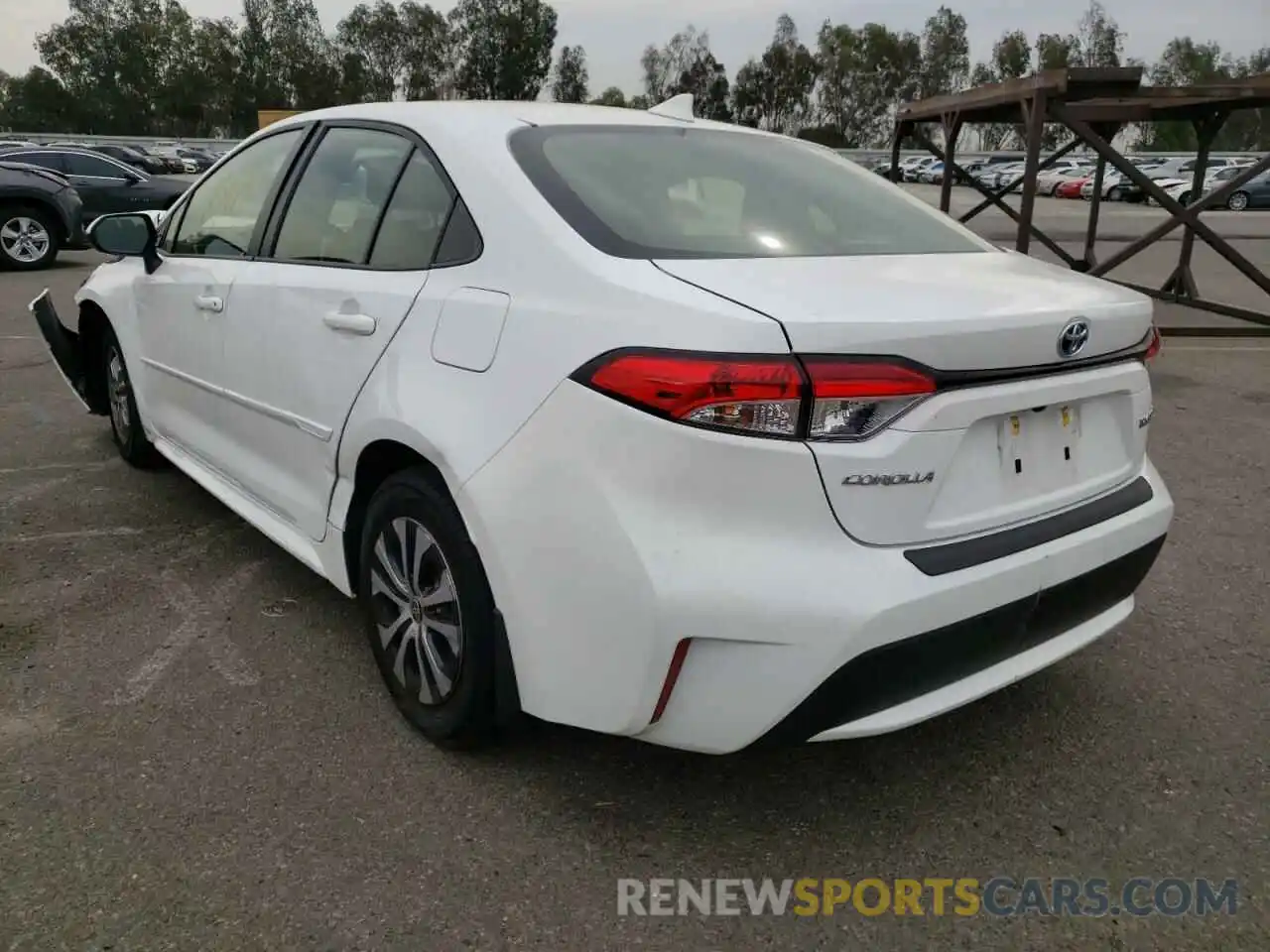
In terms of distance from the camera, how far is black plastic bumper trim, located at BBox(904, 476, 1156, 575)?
79.2 inches

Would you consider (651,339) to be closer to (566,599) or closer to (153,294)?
(566,599)

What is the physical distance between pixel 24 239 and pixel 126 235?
36.1 feet

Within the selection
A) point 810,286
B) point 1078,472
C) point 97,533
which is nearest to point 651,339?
point 810,286

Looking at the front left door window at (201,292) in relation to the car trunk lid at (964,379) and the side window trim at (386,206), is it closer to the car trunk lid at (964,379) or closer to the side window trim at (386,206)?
the side window trim at (386,206)


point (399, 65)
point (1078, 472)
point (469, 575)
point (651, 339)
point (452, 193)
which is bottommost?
point (469, 575)

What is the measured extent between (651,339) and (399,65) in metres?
110

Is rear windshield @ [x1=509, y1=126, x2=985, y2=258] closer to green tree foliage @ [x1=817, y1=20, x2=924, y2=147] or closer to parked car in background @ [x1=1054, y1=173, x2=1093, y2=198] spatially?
parked car in background @ [x1=1054, y1=173, x2=1093, y2=198]

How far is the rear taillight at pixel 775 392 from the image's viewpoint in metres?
1.86

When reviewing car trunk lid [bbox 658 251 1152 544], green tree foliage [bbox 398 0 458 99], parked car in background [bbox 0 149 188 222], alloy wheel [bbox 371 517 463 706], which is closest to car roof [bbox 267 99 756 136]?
car trunk lid [bbox 658 251 1152 544]

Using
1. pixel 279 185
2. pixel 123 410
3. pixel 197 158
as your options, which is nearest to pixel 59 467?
pixel 123 410

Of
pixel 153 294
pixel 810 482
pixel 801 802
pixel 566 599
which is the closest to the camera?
pixel 810 482

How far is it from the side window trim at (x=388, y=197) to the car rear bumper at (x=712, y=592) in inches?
27.6

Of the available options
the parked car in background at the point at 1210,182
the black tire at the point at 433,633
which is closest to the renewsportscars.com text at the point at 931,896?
the black tire at the point at 433,633

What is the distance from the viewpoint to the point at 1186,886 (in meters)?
2.17
